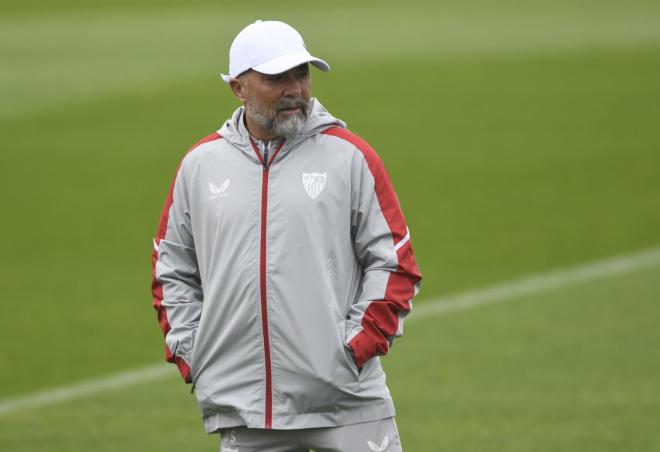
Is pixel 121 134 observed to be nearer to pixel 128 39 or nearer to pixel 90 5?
pixel 128 39

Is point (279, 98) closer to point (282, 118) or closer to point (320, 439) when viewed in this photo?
point (282, 118)

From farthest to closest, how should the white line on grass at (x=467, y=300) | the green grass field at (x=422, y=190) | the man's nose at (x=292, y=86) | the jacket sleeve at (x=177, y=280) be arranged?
1. the white line on grass at (x=467, y=300)
2. the green grass field at (x=422, y=190)
3. the jacket sleeve at (x=177, y=280)
4. the man's nose at (x=292, y=86)

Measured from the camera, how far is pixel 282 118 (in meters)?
4.96

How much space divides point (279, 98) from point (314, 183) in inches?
12.7

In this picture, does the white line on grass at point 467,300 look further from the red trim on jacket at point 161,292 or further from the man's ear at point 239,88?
the man's ear at point 239,88

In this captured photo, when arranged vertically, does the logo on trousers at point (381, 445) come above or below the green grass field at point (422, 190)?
above

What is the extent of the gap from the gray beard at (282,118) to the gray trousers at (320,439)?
39.2 inches

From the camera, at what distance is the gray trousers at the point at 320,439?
498cm

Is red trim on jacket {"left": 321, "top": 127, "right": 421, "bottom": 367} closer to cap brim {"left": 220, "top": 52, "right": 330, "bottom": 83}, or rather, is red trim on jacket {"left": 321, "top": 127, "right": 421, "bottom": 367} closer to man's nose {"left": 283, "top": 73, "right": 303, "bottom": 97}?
man's nose {"left": 283, "top": 73, "right": 303, "bottom": 97}

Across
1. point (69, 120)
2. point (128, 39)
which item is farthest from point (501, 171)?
point (128, 39)

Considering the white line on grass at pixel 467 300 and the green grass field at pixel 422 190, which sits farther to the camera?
the white line on grass at pixel 467 300

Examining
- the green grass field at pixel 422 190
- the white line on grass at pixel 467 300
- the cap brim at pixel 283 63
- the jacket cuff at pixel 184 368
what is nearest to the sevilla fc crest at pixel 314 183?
the cap brim at pixel 283 63

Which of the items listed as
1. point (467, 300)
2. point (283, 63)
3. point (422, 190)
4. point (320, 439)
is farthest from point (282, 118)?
point (422, 190)

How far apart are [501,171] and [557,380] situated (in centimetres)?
920
